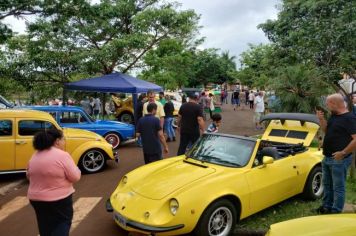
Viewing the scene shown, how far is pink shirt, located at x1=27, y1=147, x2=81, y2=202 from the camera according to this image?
4.27 meters

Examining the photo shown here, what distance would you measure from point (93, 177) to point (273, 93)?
741cm

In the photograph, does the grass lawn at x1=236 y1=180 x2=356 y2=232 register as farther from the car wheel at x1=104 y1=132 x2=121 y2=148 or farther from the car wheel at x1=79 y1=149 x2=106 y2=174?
the car wheel at x1=104 y1=132 x2=121 y2=148

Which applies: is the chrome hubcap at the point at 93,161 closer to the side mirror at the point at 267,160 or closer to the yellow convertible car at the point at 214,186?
the yellow convertible car at the point at 214,186

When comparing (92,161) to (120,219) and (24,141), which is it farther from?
(120,219)

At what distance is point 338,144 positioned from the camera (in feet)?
19.6

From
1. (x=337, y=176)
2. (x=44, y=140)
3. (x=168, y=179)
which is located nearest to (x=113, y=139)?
(x=168, y=179)

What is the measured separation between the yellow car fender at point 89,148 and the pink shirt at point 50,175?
5.71 meters

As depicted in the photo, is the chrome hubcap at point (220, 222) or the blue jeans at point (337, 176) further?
the blue jeans at point (337, 176)

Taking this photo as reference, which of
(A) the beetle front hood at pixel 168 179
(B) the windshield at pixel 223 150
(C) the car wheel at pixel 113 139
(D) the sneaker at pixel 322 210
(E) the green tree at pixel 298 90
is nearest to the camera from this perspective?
(A) the beetle front hood at pixel 168 179

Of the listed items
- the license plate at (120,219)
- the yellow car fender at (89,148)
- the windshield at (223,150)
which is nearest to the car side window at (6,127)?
the yellow car fender at (89,148)

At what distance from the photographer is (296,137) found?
7973 millimetres

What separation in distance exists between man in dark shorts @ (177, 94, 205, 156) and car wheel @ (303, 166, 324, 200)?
275 cm

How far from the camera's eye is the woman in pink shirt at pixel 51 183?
4281 millimetres

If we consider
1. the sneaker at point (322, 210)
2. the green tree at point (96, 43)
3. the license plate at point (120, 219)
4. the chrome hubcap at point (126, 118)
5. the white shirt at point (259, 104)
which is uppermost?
the green tree at point (96, 43)
